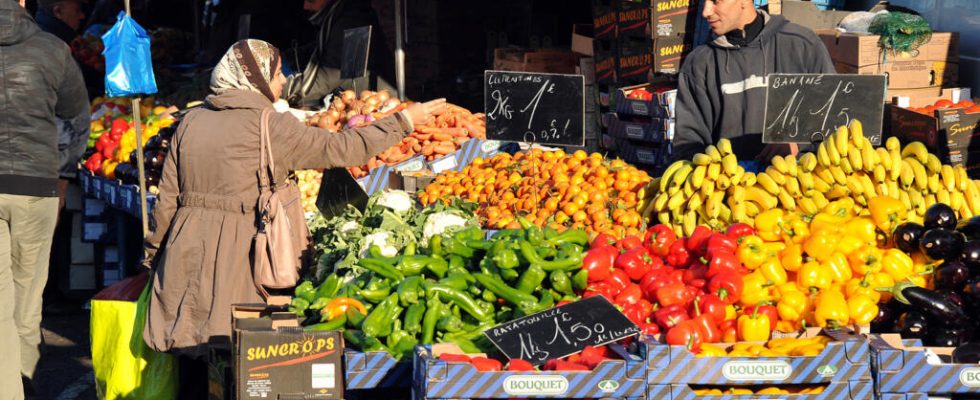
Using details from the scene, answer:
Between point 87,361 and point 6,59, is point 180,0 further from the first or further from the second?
point 6,59

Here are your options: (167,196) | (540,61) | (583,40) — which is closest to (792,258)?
(167,196)

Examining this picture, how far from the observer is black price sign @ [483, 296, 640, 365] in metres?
4.10

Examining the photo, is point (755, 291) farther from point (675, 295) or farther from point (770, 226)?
point (770, 226)

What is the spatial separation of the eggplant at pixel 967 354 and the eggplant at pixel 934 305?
0.21 m

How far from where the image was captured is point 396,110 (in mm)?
7828

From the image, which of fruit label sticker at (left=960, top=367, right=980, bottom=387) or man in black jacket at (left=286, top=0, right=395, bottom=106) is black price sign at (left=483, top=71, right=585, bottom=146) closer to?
fruit label sticker at (left=960, top=367, right=980, bottom=387)

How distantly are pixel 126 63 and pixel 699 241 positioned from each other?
185 inches

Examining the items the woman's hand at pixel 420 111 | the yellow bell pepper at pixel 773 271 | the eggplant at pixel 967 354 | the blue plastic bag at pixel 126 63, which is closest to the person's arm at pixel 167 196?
the woman's hand at pixel 420 111

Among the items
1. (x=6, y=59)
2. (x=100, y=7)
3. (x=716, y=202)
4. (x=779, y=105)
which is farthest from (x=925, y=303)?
(x=100, y=7)

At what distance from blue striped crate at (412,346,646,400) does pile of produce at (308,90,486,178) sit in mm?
4059

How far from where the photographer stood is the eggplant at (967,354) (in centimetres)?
410

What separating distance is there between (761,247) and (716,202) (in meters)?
0.54

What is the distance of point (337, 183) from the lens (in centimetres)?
624

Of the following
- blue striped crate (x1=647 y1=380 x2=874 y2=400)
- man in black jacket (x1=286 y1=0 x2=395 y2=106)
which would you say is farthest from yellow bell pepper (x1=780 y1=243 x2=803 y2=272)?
man in black jacket (x1=286 y1=0 x2=395 y2=106)
